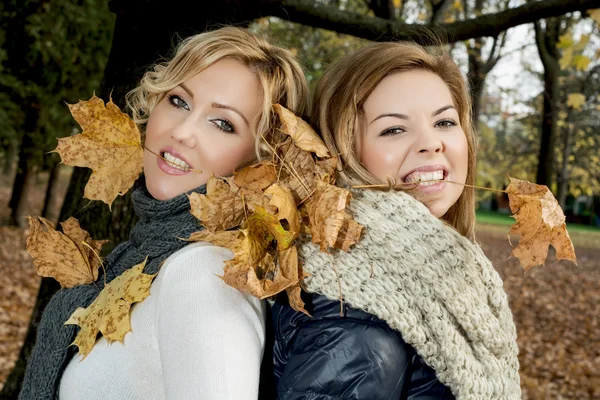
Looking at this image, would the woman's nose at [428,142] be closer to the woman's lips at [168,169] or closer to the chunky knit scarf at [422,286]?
the chunky knit scarf at [422,286]

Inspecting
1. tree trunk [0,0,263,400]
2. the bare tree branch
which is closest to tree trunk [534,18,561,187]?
the bare tree branch

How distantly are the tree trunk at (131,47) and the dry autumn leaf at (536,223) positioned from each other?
1.55 metres

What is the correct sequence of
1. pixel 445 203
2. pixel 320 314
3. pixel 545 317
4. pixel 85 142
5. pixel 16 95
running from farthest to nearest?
pixel 16 95
pixel 545 317
pixel 85 142
pixel 445 203
pixel 320 314

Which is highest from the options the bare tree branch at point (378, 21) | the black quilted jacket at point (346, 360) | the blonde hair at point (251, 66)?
the bare tree branch at point (378, 21)

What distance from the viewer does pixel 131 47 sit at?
2.85m

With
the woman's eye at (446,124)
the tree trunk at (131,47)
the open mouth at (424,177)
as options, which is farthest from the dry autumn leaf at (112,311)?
the tree trunk at (131,47)

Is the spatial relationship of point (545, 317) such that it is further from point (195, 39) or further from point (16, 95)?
point (16, 95)

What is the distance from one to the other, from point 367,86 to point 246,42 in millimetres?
404

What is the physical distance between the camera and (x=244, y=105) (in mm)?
1844

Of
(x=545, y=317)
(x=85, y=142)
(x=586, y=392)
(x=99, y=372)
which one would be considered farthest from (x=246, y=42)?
(x=545, y=317)

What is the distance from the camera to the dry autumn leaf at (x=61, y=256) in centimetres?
202

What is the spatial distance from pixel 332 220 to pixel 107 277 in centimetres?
89

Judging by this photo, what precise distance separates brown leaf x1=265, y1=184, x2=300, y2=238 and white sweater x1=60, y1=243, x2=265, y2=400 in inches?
7.9

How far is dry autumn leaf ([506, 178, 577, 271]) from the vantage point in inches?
65.5
